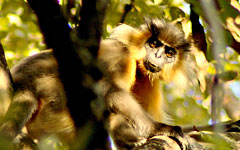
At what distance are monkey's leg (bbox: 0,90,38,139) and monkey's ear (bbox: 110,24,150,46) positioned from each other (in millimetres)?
1245

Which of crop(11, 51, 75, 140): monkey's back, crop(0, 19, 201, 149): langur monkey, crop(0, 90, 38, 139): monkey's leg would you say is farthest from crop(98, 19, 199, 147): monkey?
crop(0, 90, 38, 139): monkey's leg

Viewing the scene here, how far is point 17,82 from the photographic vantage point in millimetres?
3766

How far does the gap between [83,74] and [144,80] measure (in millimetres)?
2203

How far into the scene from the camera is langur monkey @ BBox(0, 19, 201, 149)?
3594 millimetres

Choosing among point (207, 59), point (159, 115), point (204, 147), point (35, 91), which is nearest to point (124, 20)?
point (159, 115)

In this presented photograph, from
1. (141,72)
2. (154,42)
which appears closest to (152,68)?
(141,72)

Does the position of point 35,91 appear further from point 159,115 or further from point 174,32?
point 174,32

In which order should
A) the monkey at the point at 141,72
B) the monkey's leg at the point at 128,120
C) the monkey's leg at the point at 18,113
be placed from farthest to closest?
the monkey at the point at 141,72 < the monkey's leg at the point at 128,120 < the monkey's leg at the point at 18,113

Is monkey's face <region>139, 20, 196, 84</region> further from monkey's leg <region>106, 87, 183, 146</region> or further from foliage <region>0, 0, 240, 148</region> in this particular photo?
monkey's leg <region>106, 87, 183, 146</region>

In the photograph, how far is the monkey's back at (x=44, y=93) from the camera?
13.0 feet

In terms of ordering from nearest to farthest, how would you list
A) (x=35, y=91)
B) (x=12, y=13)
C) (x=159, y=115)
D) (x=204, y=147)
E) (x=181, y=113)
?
(x=204, y=147)
(x=35, y=91)
(x=159, y=115)
(x=12, y=13)
(x=181, y=113)

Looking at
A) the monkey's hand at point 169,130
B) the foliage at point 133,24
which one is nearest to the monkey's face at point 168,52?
the foliage at point 133,24

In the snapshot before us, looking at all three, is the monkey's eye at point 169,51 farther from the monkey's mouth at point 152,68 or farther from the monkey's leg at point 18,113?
the monkey's leg at point 18,113

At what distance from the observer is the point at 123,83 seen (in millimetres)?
4105
